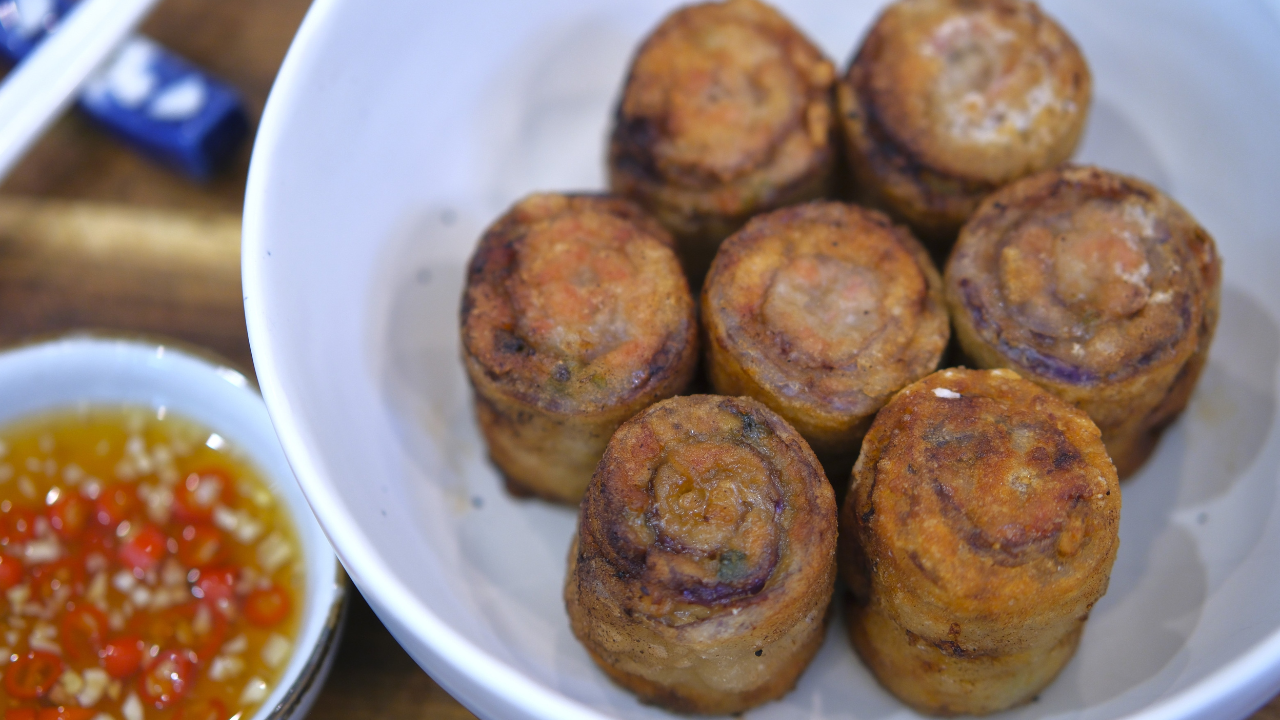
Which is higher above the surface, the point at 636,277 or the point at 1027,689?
the point at 636,277

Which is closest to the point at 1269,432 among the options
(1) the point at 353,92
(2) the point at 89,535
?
(1) the point at 353,92

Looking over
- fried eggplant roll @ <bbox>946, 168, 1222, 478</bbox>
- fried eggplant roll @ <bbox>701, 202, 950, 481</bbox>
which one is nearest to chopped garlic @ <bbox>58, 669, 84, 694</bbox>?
fried eggplant roll @ <bbox>701, 202, 950, 481</bbox>

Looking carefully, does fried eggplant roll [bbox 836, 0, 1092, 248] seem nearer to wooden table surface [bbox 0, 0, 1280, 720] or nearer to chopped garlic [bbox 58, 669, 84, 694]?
wooden table surface [bbox 0, 0, 1280, 720]

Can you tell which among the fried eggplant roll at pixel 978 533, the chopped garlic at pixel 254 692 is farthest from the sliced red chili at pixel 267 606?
the fried eggplant roll at pixel 978 533

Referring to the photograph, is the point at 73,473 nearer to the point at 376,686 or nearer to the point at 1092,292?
the point at 376,686

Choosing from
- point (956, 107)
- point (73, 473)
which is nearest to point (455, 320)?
point (73, 473)

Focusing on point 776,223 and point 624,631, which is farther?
point 776,223

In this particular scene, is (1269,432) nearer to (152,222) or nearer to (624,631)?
(624,631)
